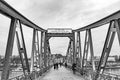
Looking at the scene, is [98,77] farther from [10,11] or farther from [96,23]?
[10,11]

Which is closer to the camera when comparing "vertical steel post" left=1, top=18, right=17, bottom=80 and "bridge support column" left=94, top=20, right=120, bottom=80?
"vertical steel post" left=1, top=18, right=17, bottom=80

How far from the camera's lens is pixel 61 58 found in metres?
91.3

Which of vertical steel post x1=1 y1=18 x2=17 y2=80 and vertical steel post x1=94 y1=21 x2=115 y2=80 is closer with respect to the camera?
vertical steel post x1=1 y1=18 x2=17 y2=80

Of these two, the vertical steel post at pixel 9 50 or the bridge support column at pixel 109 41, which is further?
the bridge support column at pixel 109 41

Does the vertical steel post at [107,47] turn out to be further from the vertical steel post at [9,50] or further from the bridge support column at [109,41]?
the vertical steel post at [9,50]

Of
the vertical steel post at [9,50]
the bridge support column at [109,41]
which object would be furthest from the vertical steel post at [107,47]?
the vertical steel post at [9,50]

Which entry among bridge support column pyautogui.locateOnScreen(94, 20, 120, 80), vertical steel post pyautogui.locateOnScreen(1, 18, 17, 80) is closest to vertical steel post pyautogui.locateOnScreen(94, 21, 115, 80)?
bridge support column pyautogui.locateOnScreen(94, 20, 120, 80)

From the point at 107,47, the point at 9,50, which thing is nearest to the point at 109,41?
the point at 107,47

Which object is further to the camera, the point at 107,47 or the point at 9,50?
the point at 107,47

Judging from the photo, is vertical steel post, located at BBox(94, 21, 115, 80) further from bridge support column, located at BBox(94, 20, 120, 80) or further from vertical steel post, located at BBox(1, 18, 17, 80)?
vertical steel post, located at BBox(1, 18, 17, 80)

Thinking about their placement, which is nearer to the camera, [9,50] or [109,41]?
[9,50]

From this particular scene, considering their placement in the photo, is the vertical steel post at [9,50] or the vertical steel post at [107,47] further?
the vertical steel post at [107,47]

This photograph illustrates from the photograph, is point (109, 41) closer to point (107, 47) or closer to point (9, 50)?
point (107, 47)

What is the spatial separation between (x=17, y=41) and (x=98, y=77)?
484 centimetres
